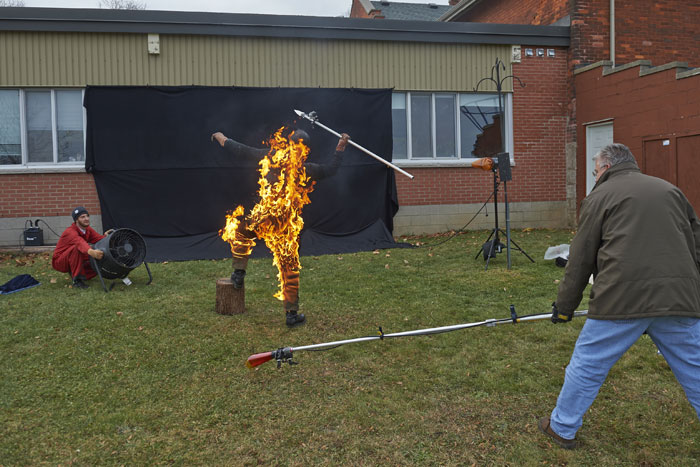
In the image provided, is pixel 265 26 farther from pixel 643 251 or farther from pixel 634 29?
pixel 643 251

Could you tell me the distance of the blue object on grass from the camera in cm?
826

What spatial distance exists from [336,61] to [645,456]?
11797mm

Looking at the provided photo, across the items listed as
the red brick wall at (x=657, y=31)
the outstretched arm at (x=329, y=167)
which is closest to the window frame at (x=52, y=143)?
the outstretched arm at (x=329, y=167)

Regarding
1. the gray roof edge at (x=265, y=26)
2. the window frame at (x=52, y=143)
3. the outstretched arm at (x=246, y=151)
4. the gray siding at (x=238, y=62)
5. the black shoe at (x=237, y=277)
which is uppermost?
the gray roof edge at (x=265, y=26)

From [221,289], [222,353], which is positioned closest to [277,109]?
[221,289]

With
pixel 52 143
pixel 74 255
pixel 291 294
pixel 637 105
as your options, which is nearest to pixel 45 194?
pixel 52 143

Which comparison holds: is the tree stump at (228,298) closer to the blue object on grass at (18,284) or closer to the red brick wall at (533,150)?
the blue object on grass at (18,284)

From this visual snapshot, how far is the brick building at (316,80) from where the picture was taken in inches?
489

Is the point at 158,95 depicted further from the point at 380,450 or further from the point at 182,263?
the point at 380,450

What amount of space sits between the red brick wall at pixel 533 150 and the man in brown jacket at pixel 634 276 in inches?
432

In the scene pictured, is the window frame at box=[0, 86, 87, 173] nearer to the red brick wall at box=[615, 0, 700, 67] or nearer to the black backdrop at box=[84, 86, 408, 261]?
the black backdrop at box=[84, 86, 408, 261]

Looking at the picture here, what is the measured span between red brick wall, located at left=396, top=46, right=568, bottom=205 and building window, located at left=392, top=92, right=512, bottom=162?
43 cm

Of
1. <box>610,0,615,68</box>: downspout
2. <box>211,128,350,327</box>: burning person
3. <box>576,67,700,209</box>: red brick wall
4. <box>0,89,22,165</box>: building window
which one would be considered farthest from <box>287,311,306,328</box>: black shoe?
<box>610,0,615,68</box>: downspout

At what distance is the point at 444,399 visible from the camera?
4.49 m
